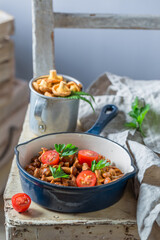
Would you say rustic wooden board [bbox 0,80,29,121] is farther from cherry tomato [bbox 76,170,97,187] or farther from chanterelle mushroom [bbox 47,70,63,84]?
cherry tomato [bbox 76,170,97,187]

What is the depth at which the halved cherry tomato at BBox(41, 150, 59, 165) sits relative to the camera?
72 cm

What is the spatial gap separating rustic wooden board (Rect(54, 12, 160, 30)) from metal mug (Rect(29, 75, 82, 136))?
248mm

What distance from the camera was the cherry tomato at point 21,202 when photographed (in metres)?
0.66

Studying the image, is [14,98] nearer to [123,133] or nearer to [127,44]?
[127,44]

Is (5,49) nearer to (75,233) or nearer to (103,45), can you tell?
(103,45)

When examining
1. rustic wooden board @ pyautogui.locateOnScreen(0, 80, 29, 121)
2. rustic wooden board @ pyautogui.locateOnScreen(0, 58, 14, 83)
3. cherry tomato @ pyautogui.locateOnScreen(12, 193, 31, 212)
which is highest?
cherry tomato @ pyautogui.locateOnScreen(12, 193, 31, 212)

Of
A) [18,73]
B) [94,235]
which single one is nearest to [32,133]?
[94,235]

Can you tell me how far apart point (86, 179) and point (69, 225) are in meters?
0.09

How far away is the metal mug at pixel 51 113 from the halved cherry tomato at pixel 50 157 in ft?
0.47

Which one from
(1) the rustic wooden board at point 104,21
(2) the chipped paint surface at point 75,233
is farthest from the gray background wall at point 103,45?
(2) the chipped paint surface at point 75,233

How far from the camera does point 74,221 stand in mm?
658

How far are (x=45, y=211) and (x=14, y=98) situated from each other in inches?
46.3

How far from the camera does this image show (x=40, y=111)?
2.83 feet

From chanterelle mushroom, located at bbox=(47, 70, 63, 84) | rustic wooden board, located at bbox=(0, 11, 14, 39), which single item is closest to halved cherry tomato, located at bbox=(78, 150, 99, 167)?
chanterelle mushroom, located at bbox=(47, 70, 63, 84)
